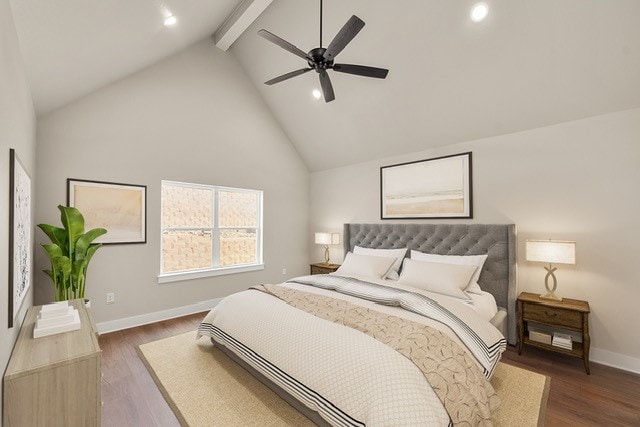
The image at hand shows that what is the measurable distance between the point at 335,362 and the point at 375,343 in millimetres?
274

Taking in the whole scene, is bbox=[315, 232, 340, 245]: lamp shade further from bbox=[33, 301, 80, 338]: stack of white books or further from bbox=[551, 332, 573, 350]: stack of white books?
bbox=[33, 301, 80, 338]: stack of white books

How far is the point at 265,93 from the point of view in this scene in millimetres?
4867

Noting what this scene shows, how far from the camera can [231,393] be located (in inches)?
89.4

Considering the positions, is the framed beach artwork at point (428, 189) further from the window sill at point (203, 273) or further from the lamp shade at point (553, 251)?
the window sill at point (203, 273)

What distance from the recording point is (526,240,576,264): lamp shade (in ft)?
8.92

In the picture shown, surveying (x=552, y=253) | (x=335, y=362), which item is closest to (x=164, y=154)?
(x=335, y=362)

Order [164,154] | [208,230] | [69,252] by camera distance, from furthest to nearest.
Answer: [208,230] < [164,154] < [69,252]

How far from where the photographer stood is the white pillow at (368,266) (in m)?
3.79

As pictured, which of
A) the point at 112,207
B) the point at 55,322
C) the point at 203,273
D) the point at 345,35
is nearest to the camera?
the point at 55,322

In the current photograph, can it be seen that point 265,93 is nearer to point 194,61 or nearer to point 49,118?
point 194,61

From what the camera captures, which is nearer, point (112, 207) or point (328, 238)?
point (112, 207)

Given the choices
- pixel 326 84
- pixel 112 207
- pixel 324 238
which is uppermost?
pixel 326 84

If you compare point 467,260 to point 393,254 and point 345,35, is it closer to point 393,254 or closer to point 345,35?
point 393,254

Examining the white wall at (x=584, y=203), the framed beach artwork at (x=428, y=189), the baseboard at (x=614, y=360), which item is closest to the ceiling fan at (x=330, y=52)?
the framed beach artwork at (x=428, y=189)
